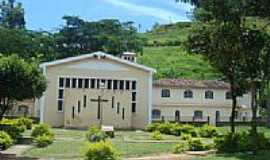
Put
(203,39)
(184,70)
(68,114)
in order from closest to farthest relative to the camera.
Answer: (203,39)
(68,114)
(184,70)

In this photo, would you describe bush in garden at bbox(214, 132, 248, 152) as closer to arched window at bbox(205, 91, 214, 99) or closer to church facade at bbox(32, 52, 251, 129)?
church facade at bbox(32, 52, 251, 129)

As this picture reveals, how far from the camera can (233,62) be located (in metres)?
29.2

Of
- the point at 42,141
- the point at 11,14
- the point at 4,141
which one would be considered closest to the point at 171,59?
the point at 11,14

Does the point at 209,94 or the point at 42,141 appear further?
the point at 209,94

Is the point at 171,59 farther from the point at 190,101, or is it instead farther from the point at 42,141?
the point at 42,141

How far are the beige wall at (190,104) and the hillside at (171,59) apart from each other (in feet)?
29.2

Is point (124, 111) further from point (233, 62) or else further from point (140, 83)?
point (233, 62)

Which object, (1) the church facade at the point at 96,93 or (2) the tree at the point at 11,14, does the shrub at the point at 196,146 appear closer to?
(1) the church facade at the point at 96,93

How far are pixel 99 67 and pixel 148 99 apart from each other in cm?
549

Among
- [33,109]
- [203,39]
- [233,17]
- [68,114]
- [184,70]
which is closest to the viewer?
[233,17]

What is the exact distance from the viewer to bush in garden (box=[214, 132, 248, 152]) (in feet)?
82.4

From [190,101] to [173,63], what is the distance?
1319 inches

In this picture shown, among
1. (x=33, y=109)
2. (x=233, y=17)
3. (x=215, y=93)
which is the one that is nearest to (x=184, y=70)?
(x=215, y=93)

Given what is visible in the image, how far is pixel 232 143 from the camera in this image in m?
25.5
